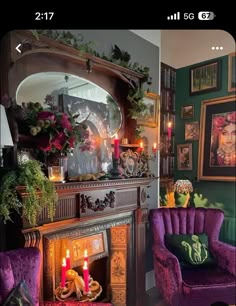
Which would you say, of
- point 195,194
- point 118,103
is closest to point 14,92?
point 118,103

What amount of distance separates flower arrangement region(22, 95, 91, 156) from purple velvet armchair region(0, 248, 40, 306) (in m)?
0.37

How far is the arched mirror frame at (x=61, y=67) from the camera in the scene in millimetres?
791

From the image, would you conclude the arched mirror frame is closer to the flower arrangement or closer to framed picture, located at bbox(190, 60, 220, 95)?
the flower arrangement

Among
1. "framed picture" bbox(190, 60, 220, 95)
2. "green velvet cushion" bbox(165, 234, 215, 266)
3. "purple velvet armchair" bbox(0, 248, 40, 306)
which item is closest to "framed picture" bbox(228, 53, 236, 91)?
"framed picture" bbox(190, 60, 220, 95)

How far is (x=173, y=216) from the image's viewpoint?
4.32 ft

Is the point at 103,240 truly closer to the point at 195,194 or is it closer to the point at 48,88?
the point at 195,194

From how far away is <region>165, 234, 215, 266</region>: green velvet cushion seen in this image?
1214 mm

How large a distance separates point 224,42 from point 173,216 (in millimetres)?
1004

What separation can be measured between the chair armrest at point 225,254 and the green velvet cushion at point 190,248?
0.14ft

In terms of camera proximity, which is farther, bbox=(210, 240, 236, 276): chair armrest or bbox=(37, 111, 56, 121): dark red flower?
bbox=(210, 240, 236, 276): chair armrest

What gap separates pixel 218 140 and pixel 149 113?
54cm
